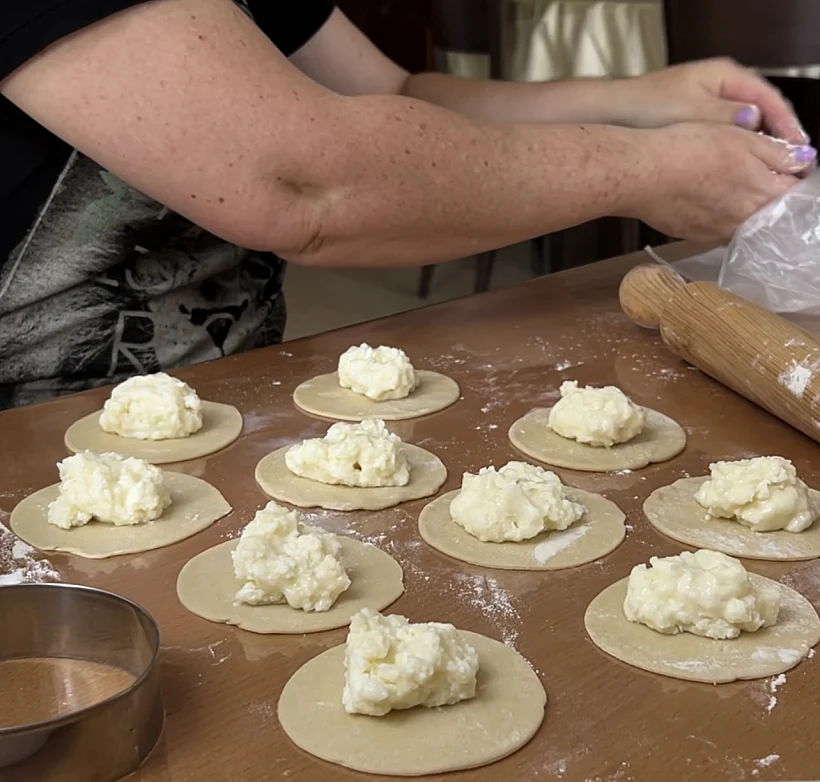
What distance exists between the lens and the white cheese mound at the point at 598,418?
126 cm

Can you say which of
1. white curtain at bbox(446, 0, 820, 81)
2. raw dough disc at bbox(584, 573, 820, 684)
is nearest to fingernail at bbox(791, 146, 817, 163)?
raw dough disc at bbox(584, 573, 820, 684)

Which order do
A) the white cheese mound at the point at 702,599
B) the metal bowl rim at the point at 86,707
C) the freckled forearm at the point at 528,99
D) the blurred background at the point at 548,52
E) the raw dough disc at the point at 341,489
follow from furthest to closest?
the blurred background at the point at 548,52, the freckled forearm at the point at 528,99, the raw dough disc at the point at 341,489, the white cheese mound at the point at 702,599, the metal bowl rim at the point at 86,707

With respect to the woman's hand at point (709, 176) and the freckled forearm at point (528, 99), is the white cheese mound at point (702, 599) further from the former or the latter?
the freckled forearm at point (528, 99)

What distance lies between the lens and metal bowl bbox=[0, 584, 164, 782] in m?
0.72

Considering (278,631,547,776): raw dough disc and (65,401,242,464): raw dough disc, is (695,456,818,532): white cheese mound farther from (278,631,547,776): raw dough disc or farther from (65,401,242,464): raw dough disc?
(65,401,242,464): raw dough disc

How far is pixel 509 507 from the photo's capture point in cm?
108

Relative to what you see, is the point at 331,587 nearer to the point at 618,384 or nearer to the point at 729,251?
the point at 618,384

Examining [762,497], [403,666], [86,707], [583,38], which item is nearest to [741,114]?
[762,497]

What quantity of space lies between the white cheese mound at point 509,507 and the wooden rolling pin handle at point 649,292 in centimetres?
51

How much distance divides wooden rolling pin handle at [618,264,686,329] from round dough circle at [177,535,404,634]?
665 millimetres

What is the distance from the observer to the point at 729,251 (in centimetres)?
167

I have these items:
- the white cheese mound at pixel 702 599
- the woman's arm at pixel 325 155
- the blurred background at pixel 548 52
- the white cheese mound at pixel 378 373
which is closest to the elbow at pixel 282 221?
the woman's arm at pixel 325 155

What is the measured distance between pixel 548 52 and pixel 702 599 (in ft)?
9.96

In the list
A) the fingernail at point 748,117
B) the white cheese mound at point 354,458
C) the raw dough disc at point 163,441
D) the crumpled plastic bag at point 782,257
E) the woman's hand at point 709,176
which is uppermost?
the fingernail at point 748,117
